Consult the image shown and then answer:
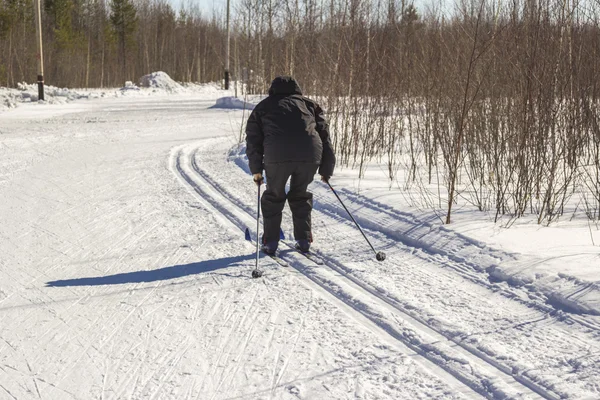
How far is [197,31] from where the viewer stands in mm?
75375

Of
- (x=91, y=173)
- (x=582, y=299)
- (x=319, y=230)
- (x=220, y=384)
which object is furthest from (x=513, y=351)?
(x=91, y=173)

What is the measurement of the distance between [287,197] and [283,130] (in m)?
0.70

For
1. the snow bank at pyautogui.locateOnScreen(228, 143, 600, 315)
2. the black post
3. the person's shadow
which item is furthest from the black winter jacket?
the black post

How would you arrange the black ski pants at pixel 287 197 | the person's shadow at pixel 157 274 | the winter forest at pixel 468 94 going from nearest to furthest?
the person's shadow at pixel 157 274 → the black ski pants at pixel 287 197 → the winter forest at pixel 468 94

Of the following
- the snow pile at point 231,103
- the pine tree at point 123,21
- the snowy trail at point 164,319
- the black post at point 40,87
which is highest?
the pine tree at point 123,21

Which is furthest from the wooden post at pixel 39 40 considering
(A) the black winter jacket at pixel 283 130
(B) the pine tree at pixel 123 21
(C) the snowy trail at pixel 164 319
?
(B) the pine tree at pixel 123 21

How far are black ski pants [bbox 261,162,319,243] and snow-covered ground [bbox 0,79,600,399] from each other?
0.27 meters

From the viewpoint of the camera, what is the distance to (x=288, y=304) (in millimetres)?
4793

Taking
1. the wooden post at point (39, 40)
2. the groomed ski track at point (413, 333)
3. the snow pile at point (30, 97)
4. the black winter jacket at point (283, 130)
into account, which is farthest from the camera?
the wooden post at point (39, 40)

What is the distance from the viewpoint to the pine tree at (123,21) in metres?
67.3

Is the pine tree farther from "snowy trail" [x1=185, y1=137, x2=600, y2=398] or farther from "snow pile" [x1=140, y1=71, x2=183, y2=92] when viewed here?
"snowy trail" [x1=185, y1=137, x2=600, y2=398]

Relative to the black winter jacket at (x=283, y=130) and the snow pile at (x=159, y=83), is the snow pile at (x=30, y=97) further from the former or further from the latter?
the black winter jacket at (x=283, y=130)

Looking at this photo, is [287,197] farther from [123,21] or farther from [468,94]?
[123,21]

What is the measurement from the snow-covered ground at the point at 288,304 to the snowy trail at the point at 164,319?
2 cm
